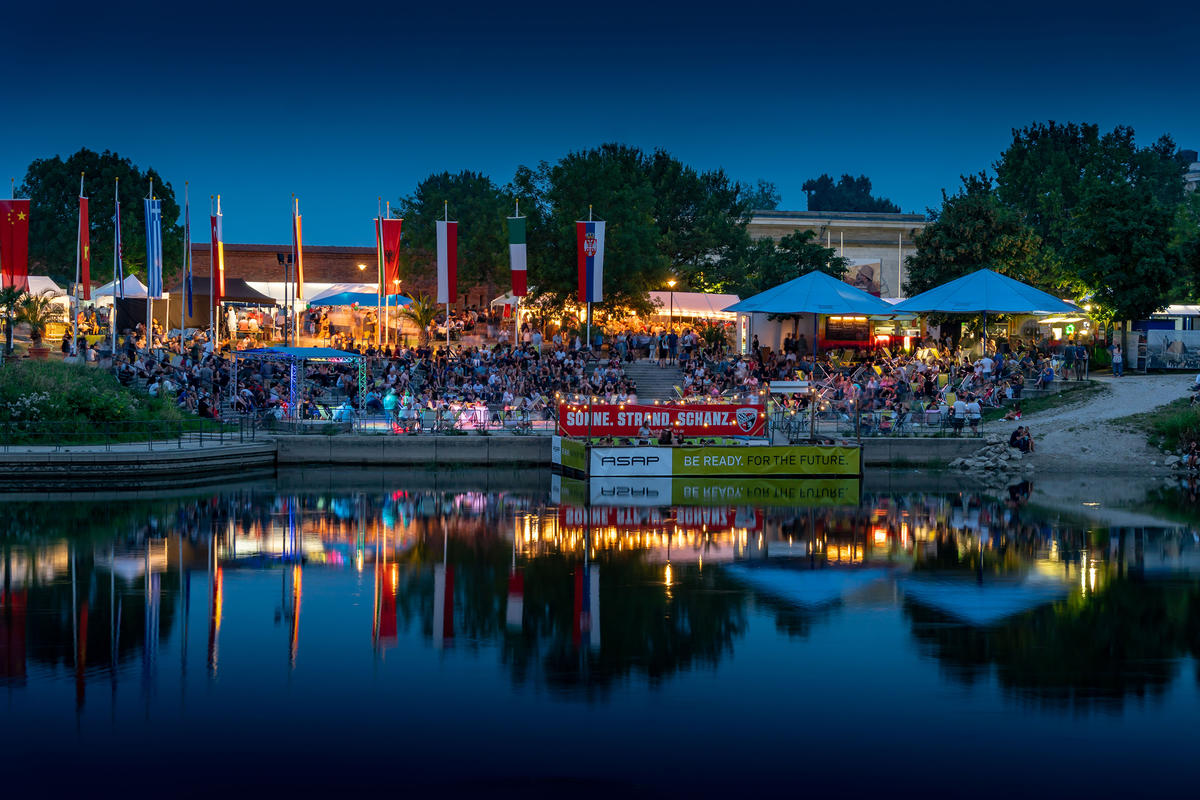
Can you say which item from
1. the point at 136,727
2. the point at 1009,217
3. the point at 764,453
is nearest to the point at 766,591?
the point at 136,727

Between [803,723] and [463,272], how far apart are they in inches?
2212

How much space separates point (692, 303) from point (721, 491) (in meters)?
26.9

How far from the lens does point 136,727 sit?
13.6 meters

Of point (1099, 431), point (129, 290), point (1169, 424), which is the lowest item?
point (1099, 431)

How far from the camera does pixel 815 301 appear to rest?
45312 mm

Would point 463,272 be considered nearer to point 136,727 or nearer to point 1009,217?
point 1009,217

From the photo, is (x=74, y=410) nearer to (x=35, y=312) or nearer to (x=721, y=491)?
(x=35, y=312)

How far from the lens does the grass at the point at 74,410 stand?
35.3 meters

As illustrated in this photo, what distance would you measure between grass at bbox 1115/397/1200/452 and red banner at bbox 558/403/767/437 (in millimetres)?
12963

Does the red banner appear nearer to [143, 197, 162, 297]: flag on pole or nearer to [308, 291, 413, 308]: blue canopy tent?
[143, 197, 162, 297]: flag on pole

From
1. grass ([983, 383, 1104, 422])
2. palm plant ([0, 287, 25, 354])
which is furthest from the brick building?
grass ([983, 383, 1104, 422])

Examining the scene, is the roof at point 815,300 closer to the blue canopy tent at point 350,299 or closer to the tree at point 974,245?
the tree at point 974,245

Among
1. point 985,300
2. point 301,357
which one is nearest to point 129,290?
point 301,357

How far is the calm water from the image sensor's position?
12.8m
